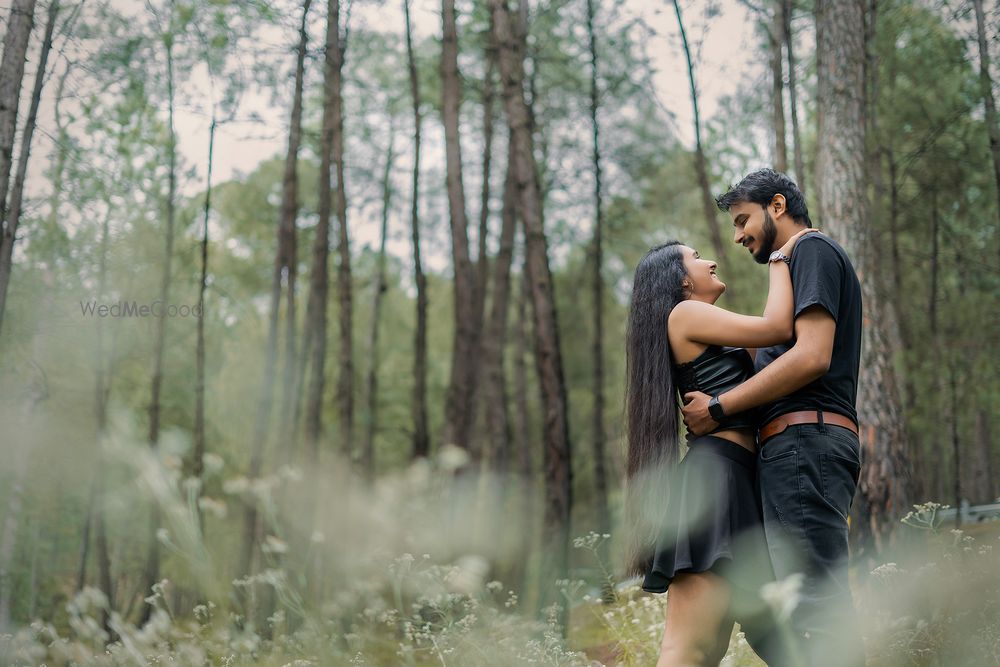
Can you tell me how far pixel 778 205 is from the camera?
3.12 m

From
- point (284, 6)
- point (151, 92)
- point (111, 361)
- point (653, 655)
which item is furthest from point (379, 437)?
point (653, 655)

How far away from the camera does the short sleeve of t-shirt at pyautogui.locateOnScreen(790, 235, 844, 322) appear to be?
2791 millimetres

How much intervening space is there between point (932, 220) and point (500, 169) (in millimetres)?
9545

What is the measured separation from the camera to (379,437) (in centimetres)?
2511

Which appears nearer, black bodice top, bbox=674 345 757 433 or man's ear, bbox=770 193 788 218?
black bodice top, bbox=674 345 757 433

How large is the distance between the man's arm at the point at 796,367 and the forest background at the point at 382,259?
4.22ft

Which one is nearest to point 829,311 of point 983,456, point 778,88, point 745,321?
point 745,321

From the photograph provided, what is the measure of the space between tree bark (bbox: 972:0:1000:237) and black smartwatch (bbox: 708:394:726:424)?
8.21 meters

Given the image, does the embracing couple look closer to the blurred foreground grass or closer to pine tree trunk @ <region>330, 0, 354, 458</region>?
the blurred foreground grass

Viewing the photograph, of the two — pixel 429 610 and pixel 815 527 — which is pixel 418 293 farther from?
pixel 815 527

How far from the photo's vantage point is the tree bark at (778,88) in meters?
10.4

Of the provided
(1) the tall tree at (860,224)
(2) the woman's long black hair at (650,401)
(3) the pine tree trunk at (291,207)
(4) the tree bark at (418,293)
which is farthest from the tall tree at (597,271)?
(2) the woman's long black hair at (650,401)

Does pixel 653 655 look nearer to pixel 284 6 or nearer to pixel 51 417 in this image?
pixel 284 6

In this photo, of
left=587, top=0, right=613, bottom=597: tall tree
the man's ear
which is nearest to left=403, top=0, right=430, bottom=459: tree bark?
Answer: left=587, top=0, right=613, bottom=597: tall tree
